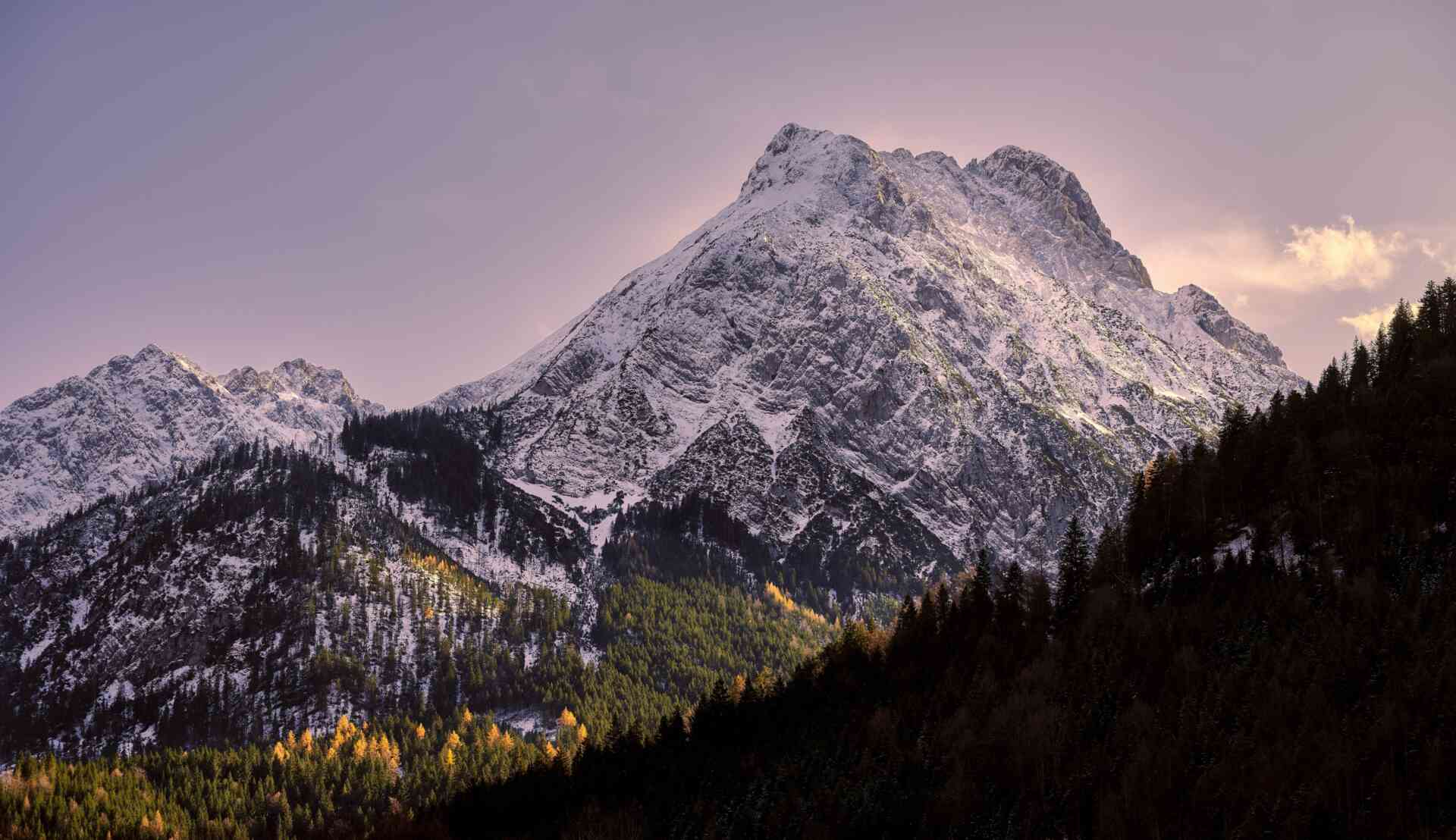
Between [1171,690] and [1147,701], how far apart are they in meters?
2.43

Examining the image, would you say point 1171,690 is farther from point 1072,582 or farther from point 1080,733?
point 1072,582

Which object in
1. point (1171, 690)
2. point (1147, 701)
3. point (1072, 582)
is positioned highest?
point (1072, 582)

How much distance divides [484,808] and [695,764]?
3716 centimetres

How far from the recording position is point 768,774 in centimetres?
11094

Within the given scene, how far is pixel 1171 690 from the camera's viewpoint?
3529 inches

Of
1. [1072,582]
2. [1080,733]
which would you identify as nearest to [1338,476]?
[1072,582]

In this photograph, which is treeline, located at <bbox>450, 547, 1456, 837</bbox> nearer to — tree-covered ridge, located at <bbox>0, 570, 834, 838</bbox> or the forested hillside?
the forested hillside

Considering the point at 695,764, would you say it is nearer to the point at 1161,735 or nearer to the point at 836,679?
the point at 836,679

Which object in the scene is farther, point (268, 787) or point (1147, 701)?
point (268, 787)

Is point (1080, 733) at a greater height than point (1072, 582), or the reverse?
point (1072, 582)

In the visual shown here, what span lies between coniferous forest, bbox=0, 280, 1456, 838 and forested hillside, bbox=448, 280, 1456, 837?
267mm

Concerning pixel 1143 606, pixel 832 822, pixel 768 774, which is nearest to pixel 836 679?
pixel 768 774

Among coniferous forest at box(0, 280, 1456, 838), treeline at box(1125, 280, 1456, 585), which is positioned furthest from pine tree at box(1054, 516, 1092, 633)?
treeline at box(1125, 280, 1456, 585)

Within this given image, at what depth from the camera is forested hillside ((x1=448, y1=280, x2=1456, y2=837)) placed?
246 ft
